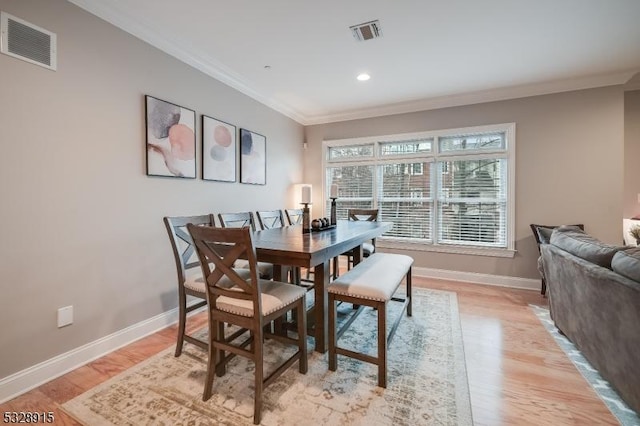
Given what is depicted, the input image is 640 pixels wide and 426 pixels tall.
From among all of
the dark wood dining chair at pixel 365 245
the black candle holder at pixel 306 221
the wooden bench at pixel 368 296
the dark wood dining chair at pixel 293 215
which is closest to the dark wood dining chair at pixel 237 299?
the wooden bench at pixel 368 296

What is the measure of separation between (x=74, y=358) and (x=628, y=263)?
3.46 m

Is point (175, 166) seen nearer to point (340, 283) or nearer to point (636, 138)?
point (340, 283)

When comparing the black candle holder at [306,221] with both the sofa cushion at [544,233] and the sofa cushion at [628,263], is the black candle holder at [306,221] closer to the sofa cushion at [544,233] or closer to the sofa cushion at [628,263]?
the sofa cushion at [628,263]

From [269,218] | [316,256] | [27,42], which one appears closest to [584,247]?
[316,256]

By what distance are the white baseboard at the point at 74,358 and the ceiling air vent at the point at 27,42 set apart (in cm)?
191

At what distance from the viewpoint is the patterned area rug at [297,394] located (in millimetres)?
1484

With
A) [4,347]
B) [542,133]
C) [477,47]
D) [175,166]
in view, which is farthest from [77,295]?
[542,133]

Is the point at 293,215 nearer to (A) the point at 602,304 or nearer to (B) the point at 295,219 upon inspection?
(B) the point at 295,219

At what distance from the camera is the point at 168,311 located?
264 centimetres

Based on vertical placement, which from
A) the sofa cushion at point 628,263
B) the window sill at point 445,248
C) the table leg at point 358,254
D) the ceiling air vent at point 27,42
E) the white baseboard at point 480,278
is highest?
the ceiling air vent at point 27,42

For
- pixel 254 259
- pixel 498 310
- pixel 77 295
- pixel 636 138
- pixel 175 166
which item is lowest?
pixel 498 310

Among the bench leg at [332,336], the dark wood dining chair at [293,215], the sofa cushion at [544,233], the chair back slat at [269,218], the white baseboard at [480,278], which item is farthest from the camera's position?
the white baseboard at [480,278]

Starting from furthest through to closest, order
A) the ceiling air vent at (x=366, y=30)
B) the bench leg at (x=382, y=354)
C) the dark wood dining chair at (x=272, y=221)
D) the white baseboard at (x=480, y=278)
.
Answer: the white baseboard at (x=480, y=278) < the dark wood dining chair at (x=272, y=221) < the ceiling air vent at (x=366, y=30) < the bench leg at (x=382, y=354)

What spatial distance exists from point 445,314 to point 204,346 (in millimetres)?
2227
